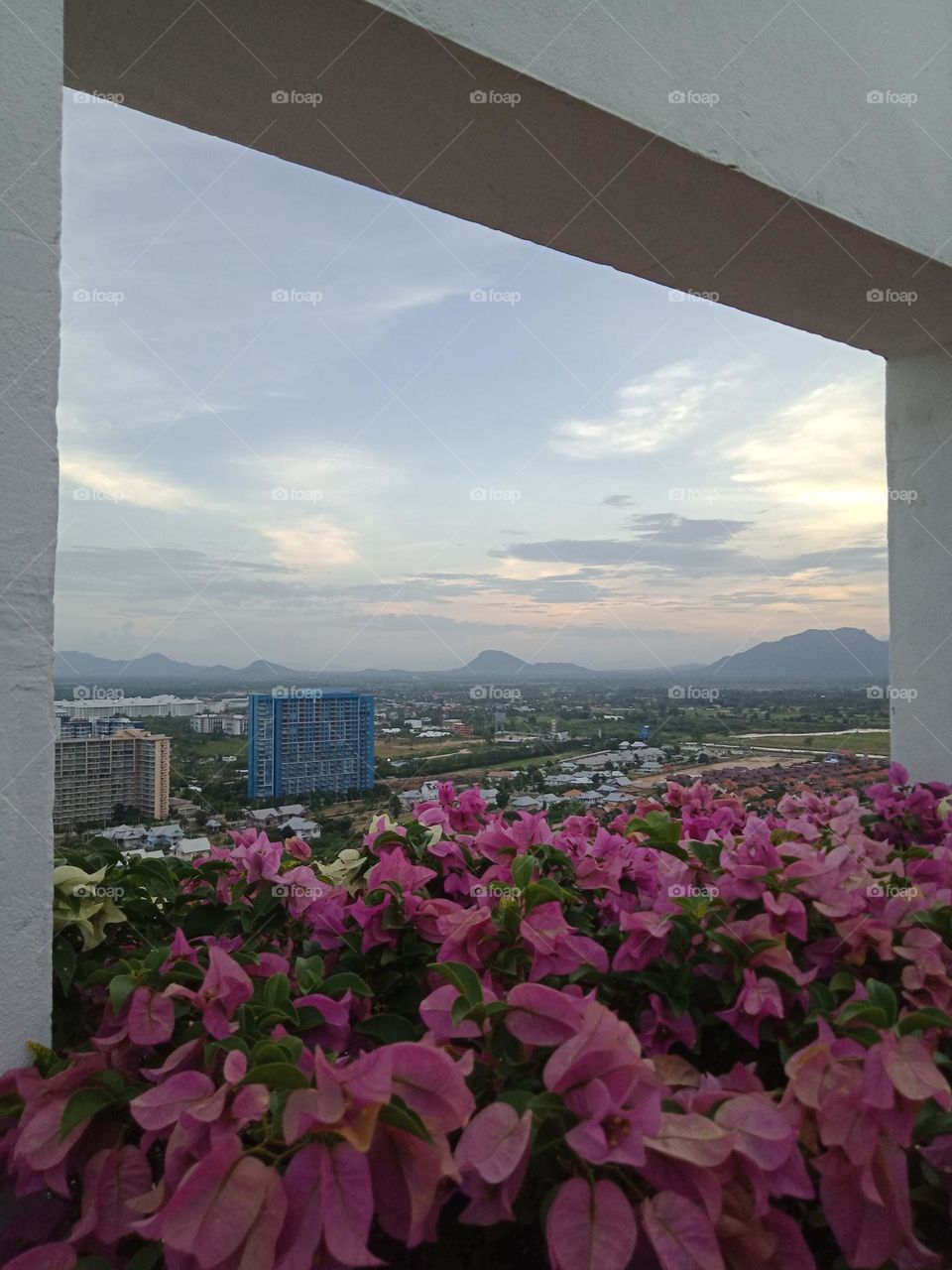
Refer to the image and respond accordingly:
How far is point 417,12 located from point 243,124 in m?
0.37

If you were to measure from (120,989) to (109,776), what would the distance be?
50 centimetres

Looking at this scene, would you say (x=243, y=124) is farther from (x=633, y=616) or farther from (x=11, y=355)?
(x=633, y=616)

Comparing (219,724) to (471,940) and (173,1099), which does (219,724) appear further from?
(173,1099)

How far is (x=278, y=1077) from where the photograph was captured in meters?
0.72

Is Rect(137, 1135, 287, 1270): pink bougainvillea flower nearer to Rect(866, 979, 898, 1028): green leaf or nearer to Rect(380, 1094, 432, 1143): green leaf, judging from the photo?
Rect(380, 1094, 432, 1143): green leaf

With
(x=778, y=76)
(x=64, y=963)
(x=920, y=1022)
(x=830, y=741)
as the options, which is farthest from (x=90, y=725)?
(x=830, y=741)

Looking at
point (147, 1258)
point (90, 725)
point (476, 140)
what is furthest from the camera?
point (476, 140)

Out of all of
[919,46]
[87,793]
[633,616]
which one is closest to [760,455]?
[633,616]

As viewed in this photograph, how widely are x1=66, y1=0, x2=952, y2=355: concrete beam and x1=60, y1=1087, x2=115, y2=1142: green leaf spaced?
1.40m

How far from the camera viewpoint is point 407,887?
46.8 inches

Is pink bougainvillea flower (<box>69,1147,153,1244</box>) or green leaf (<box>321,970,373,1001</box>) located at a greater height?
green leaf (<box>321,970,373,1001</box>)

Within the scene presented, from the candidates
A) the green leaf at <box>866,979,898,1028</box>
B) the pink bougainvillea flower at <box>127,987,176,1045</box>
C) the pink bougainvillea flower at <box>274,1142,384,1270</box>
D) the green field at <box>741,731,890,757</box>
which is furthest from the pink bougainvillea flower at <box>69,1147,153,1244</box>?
the green field at <box>741,731,890,757</box>

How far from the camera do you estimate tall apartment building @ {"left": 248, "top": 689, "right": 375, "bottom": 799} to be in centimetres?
156

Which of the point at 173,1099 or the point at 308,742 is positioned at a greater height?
the point at 308,742
